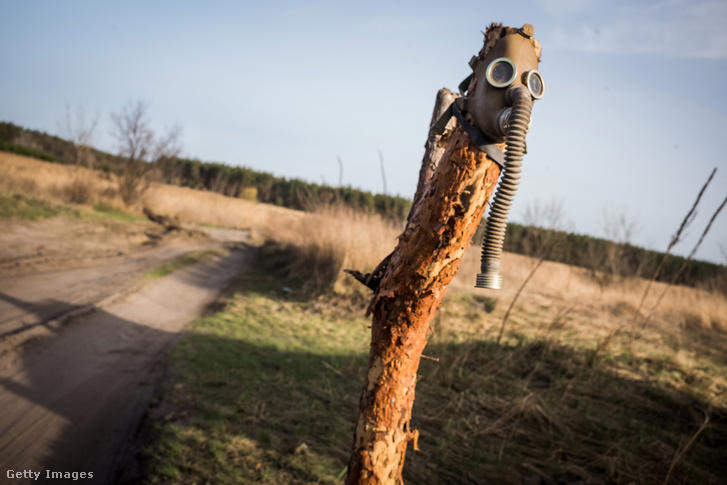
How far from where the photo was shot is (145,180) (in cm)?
1684

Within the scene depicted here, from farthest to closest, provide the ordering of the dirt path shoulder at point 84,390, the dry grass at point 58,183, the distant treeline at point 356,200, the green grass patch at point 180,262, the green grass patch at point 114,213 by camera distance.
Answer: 1. the green grass patch at point 114,213
2. the dry grass at point 58,183
3. the distant treeline at point 356,200
4. the green grass patch at point 180,262
5. the dirt path shoulder at point 84,390

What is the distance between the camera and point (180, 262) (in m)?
8.93

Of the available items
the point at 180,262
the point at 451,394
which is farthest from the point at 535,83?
the point at 180,262

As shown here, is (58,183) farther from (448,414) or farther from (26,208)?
(448,414)

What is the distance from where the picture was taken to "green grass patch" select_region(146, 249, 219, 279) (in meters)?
7.52

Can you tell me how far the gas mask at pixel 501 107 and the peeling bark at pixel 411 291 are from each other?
56 mm

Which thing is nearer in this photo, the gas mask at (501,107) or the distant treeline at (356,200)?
the gas mask at (501,107)

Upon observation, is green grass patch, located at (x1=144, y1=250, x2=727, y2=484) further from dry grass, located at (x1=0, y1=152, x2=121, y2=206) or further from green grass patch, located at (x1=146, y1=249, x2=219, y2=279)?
dry grass, located at (x1=0, y1=152, x2=121, y2=206)

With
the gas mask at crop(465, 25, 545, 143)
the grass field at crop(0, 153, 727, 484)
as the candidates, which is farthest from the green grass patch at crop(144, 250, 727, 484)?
the gas mask at crop(465, 25, 545, 143)

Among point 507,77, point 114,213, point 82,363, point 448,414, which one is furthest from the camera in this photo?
point 114,213

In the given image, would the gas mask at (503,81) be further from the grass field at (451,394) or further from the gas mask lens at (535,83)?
the grass field at (451,394)

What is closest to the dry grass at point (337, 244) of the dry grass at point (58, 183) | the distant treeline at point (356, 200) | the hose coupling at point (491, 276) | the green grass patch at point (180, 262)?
the distant treeline at point (356, 200)

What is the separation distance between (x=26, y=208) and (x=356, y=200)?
791 centimetres

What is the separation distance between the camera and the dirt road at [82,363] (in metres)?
2.45
